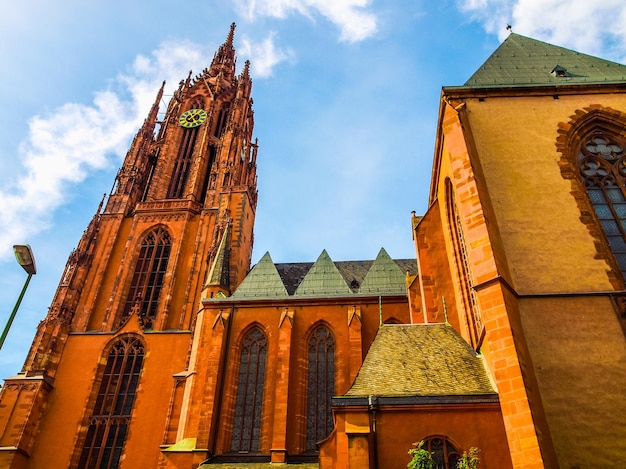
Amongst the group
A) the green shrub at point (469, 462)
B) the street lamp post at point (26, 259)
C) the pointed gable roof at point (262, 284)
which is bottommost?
the green shrub at point (469, 462)

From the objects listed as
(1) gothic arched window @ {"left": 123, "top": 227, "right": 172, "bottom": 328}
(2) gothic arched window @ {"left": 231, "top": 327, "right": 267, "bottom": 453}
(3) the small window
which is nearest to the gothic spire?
(1) gothic arched window @ {"left": 123, "top": 227, "right": 172, "bottom": 328}

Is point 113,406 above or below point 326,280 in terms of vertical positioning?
below

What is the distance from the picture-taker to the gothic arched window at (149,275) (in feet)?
80.1

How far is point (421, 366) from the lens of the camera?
10.9 m

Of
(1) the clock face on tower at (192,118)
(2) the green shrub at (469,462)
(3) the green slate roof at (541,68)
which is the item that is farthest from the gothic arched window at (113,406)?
(3) the green slate roof at (541,68)

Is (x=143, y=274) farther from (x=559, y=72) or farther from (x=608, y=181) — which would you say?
(x=608, y=181)

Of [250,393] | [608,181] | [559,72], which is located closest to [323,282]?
[250,393]

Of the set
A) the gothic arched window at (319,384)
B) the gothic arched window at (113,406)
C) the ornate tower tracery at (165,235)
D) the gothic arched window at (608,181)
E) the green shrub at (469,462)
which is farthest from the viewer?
the ornate tower tracery at (165,235)

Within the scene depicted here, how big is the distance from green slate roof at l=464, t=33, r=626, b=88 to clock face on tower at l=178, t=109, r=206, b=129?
2243 cm

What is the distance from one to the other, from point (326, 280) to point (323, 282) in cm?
21

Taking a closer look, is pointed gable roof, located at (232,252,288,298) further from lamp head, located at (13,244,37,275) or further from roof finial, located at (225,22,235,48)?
roof finial, located at (225,22,235,48)

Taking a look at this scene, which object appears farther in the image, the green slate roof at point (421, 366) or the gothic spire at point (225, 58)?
the gothic spire at point (225, 58)

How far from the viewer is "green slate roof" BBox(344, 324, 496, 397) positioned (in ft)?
32.4

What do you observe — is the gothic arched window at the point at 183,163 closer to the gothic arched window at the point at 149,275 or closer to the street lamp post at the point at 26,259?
the gothic arched window at the point at 149,275
